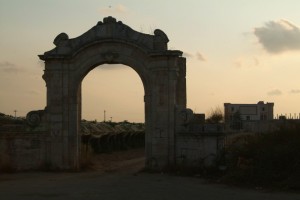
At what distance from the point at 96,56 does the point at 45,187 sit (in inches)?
236

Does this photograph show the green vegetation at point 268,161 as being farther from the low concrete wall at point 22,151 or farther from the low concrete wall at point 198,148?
the low concrete wall at point 22,151

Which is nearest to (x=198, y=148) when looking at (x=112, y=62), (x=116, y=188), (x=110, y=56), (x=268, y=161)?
(x=268, y=161)

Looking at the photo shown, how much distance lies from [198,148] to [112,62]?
442 cm

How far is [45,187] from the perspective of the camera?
14.1 metres

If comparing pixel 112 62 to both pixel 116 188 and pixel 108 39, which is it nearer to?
pixel 108 39

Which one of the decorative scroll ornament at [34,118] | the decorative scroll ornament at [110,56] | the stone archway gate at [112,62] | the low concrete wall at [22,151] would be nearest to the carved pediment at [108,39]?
the stone archway gate at [112,62]

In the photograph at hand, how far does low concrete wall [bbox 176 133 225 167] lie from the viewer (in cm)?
1678

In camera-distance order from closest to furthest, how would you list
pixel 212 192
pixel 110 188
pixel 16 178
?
pixel 212 192 < pixel 110 188 < pixel 16 178

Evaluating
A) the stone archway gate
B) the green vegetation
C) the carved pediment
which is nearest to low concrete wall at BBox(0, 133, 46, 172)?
the stone archway gate

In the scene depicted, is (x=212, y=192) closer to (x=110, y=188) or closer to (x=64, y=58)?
(x=110, y=188)

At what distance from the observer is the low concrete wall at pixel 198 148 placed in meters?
16.8

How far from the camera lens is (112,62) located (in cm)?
1856

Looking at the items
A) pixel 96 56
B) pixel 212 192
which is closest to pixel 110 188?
pixel 212 192

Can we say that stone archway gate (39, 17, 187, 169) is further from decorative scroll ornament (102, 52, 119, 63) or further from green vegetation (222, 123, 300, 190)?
green vegetation (222, 123, 300, 190)
